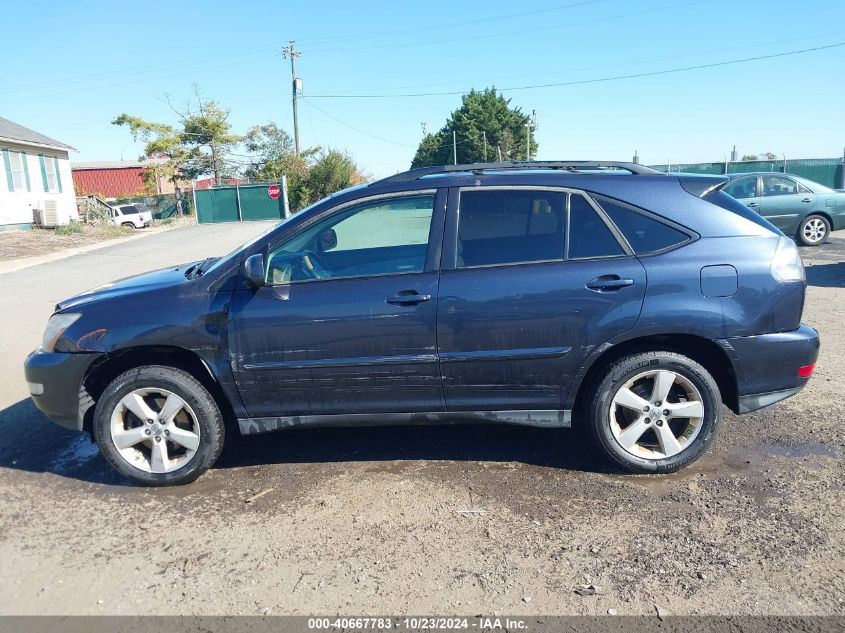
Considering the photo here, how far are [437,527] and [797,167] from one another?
101 feet

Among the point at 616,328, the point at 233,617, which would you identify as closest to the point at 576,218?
the point at 616,328

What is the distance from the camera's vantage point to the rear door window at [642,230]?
379 centimetres

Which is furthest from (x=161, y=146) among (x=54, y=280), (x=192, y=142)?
(x=54, y=280)

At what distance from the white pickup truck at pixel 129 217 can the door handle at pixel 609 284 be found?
3341 centimetres

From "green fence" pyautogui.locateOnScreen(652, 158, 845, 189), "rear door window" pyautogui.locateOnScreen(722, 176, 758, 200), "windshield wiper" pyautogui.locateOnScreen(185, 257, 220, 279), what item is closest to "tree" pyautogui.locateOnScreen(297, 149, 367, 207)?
"green fence" pyautogui.locateOnScreen(652, 158, 845, 189)

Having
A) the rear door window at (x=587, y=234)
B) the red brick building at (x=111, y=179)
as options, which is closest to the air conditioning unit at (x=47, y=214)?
the rear door window at (x=587, y=234)

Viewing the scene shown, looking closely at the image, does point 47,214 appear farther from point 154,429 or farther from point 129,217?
point 154,429

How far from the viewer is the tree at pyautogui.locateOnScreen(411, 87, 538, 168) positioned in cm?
7550

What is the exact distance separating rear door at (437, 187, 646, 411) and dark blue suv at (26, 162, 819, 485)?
0.03 ft

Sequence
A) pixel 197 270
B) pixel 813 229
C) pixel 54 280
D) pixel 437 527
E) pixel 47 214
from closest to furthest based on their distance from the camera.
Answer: pixel 437 527 < pixel 197 270 < pixel 54 280 < pixel 813 229 < pixel 47 214

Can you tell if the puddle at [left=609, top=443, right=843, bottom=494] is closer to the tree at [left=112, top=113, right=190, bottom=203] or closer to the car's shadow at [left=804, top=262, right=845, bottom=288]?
the car's shadow at [left=804, top=262, right=845, bottom=288]

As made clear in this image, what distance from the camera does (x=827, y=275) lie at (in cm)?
1022

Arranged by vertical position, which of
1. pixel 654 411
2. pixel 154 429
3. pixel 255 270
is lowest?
pixel 154 429

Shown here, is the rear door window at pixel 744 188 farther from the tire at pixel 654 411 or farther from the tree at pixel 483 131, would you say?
the tree at pixel 483 131
